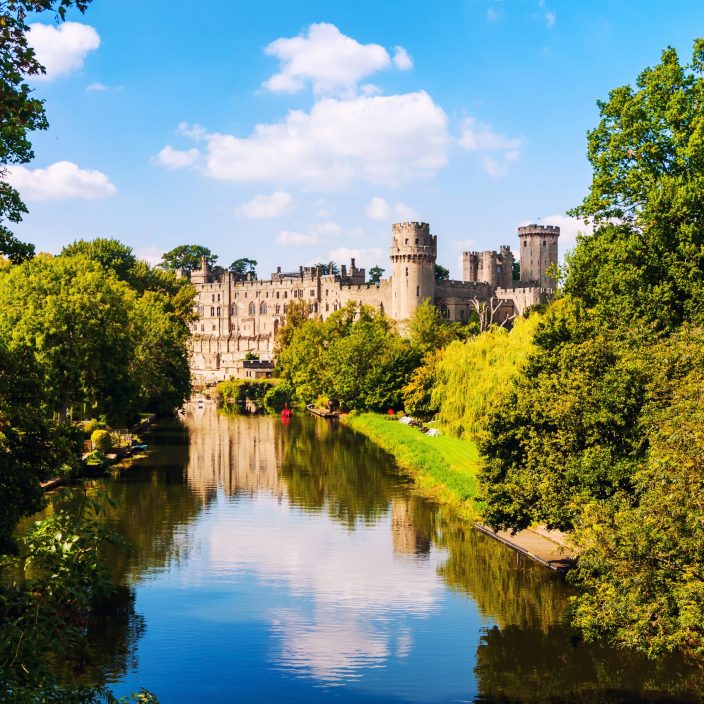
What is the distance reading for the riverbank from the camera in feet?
87.6

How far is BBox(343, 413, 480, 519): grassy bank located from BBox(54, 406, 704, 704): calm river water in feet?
3.72

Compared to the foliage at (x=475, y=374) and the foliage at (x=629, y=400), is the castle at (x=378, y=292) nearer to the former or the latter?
the foliage at (x=475, y=374)

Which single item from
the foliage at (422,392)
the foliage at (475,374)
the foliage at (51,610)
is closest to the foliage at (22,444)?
the foliage at (51,610)

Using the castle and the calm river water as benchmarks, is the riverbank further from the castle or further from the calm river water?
the castle

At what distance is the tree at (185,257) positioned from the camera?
155625mm

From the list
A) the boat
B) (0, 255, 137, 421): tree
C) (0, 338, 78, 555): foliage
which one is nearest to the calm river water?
(0, 338, 78, 555): foliage

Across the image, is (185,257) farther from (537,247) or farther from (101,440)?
(101,440)

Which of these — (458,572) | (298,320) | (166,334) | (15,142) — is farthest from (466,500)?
(298,320)

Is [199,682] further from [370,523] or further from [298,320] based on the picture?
[298,320]

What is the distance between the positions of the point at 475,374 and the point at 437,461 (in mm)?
5179

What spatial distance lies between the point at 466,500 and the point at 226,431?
1234 inches

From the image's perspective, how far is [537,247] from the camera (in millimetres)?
132000

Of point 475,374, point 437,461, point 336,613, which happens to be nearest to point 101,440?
point 437,461

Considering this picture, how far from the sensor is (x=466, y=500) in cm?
3466
